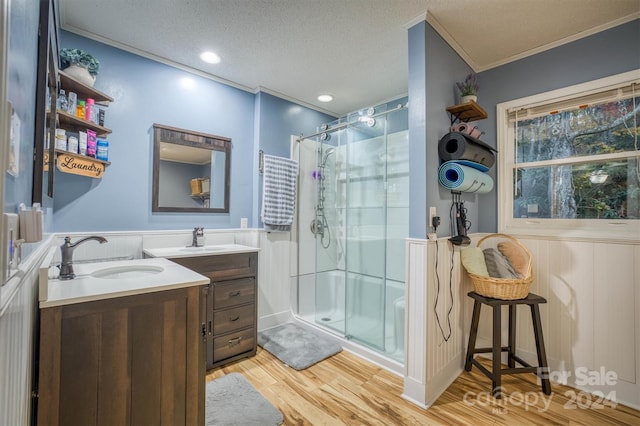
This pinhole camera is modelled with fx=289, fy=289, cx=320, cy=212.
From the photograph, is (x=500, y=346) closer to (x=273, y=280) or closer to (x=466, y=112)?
(x=466, y=112)

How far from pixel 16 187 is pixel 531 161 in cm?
296

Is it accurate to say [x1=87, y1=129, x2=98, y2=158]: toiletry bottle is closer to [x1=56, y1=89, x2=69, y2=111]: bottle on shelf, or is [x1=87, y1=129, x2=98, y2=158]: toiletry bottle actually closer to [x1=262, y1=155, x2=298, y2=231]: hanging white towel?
[x1=56, y1=89, x2=69, y2=111]: bottle on shelf

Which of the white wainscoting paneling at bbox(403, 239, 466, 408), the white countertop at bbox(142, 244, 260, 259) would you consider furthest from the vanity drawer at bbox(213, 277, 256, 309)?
the white wainscoting paneling at bbox(403, 239, 466, 408)

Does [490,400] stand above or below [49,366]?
below

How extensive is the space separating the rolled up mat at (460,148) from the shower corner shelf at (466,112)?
0.79 feet

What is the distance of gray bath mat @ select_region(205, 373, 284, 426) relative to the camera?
165cm

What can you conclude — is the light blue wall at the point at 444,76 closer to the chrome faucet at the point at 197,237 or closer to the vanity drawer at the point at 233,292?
the vanity drawer at the point at 233,292

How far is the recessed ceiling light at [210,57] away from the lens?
92.8 inches

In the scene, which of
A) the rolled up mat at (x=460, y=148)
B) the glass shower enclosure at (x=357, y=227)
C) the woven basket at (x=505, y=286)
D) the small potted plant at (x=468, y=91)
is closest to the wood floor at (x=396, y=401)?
the glass shower enclosure at (x=357, y=227)

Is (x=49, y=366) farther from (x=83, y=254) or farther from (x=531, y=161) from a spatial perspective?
(x=531, y=161)

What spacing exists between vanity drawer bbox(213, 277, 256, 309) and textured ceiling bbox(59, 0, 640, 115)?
1862 millimetres

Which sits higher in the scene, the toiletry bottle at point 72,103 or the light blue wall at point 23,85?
the toiletry bottle at point 72,103

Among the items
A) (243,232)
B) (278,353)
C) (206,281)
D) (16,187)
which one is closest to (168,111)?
(243,232)

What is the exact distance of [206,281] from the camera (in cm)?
128
